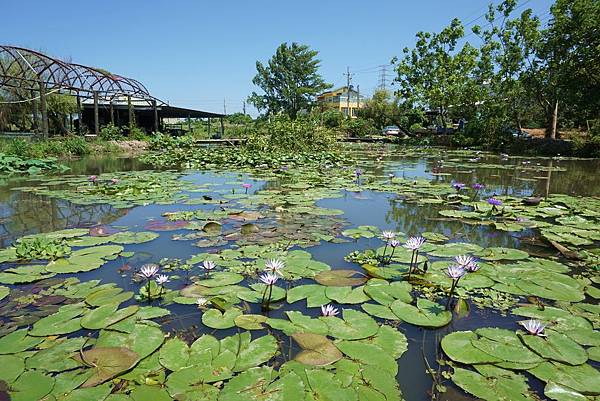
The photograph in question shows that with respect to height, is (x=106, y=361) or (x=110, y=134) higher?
(x=110, y=134)

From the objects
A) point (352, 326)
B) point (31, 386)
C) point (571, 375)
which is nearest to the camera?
point (31, 386)

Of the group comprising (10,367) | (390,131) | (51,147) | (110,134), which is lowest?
(10,367)

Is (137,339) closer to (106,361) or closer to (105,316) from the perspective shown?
(106,361)

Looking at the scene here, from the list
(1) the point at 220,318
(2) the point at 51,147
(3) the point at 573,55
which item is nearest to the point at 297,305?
(1) the point at 220,318

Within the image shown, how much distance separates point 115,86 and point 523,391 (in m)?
19.8

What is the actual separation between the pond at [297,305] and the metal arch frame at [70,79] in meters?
11.4

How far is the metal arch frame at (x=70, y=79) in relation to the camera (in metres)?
13.3

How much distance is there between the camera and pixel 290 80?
114 ft

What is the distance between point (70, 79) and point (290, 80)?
22.1m

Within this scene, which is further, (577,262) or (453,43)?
(453,43)

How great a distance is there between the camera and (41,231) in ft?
11.9

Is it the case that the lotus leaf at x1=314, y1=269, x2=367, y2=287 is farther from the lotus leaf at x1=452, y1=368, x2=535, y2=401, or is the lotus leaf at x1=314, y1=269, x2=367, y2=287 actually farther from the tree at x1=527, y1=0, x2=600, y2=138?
the tree at x1=527, y1=0, x2=600, y2=138

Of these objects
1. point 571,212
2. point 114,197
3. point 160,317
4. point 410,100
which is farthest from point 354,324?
point 410,100

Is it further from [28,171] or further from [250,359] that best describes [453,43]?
[250,359]
